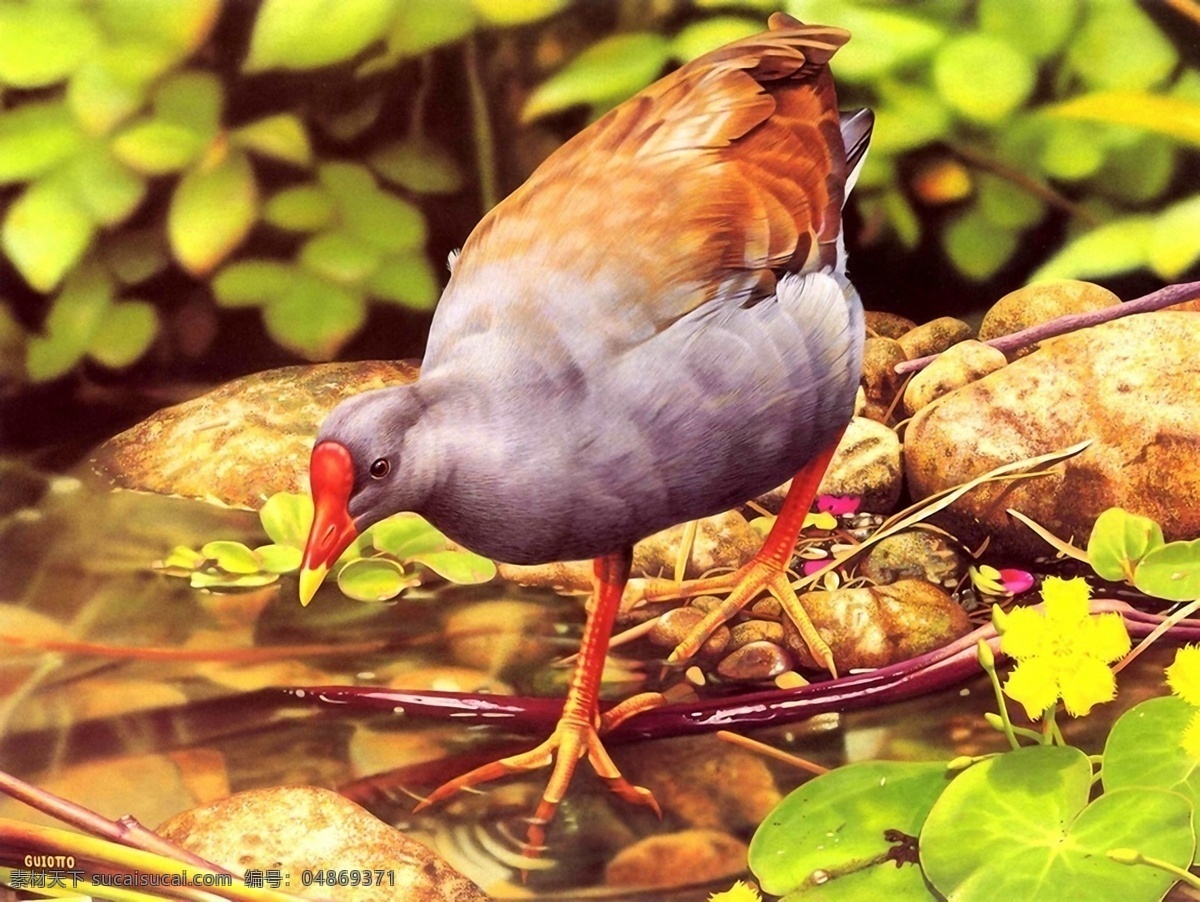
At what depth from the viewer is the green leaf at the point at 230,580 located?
1.01 metres

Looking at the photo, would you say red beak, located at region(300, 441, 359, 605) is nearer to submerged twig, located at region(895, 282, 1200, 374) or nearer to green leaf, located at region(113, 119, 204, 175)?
green leaf, located at region(113, 119, 204, 175)

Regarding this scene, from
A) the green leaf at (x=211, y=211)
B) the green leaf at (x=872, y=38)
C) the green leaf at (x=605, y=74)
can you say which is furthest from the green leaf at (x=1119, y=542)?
the green leaf at (x=211, y=211)

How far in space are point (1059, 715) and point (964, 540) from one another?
0.17m

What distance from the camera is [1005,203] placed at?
1.04m

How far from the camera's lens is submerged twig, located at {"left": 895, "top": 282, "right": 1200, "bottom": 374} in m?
1.06

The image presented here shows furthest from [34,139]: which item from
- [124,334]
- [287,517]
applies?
[287,517]

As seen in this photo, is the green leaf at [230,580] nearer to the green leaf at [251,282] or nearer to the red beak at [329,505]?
the red beak at [329,505]

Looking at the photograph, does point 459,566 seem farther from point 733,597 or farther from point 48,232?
point 48,232

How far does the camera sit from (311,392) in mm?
1013

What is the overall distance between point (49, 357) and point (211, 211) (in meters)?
0.19

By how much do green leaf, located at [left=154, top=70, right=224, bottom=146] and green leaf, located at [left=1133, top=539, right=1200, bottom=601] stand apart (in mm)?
919

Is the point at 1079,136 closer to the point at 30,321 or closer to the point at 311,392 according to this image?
A: the point at 311,392

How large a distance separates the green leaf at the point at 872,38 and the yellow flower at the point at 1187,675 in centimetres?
58

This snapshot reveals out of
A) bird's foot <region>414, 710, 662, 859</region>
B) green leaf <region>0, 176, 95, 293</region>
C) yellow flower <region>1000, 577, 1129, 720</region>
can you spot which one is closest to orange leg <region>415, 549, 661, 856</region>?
bird's foot <region>414, 710, 662, 859</region>
